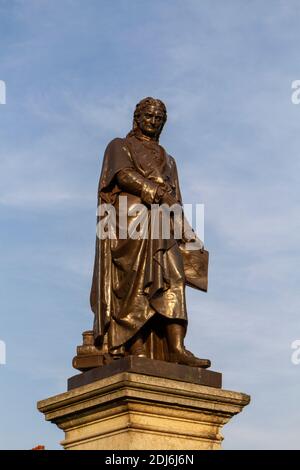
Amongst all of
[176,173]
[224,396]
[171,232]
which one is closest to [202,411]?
[224,396]

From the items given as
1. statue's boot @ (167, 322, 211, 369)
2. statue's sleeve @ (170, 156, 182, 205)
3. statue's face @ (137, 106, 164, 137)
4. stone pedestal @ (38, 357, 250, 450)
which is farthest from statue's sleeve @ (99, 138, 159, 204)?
stone pedestal @ (38, 357, 250, 450)

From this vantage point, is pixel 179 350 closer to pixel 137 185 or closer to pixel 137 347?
pixel 137 347

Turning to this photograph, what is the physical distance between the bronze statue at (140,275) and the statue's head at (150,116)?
15 millimetres

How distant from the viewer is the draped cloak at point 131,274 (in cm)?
1335

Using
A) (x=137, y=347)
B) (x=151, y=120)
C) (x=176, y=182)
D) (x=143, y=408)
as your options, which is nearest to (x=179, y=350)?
(x=137, y=347)

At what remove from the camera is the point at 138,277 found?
1352 cm

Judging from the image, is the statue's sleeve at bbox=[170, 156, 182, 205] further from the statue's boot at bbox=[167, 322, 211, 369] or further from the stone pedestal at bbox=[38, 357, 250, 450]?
the stone pedestal at bbox=[38, 357, 250, 450]

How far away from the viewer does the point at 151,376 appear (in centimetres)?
1249

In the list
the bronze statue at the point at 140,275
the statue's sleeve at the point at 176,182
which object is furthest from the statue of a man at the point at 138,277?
the statue's sleeve at the point at 176,182

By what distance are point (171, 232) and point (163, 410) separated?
257 centimetres

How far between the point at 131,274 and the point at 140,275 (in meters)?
0.12

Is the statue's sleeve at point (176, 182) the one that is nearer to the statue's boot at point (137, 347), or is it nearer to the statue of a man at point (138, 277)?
the statue of a man at point (138, 277)

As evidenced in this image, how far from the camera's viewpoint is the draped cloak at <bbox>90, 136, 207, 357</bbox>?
43.8 ft
